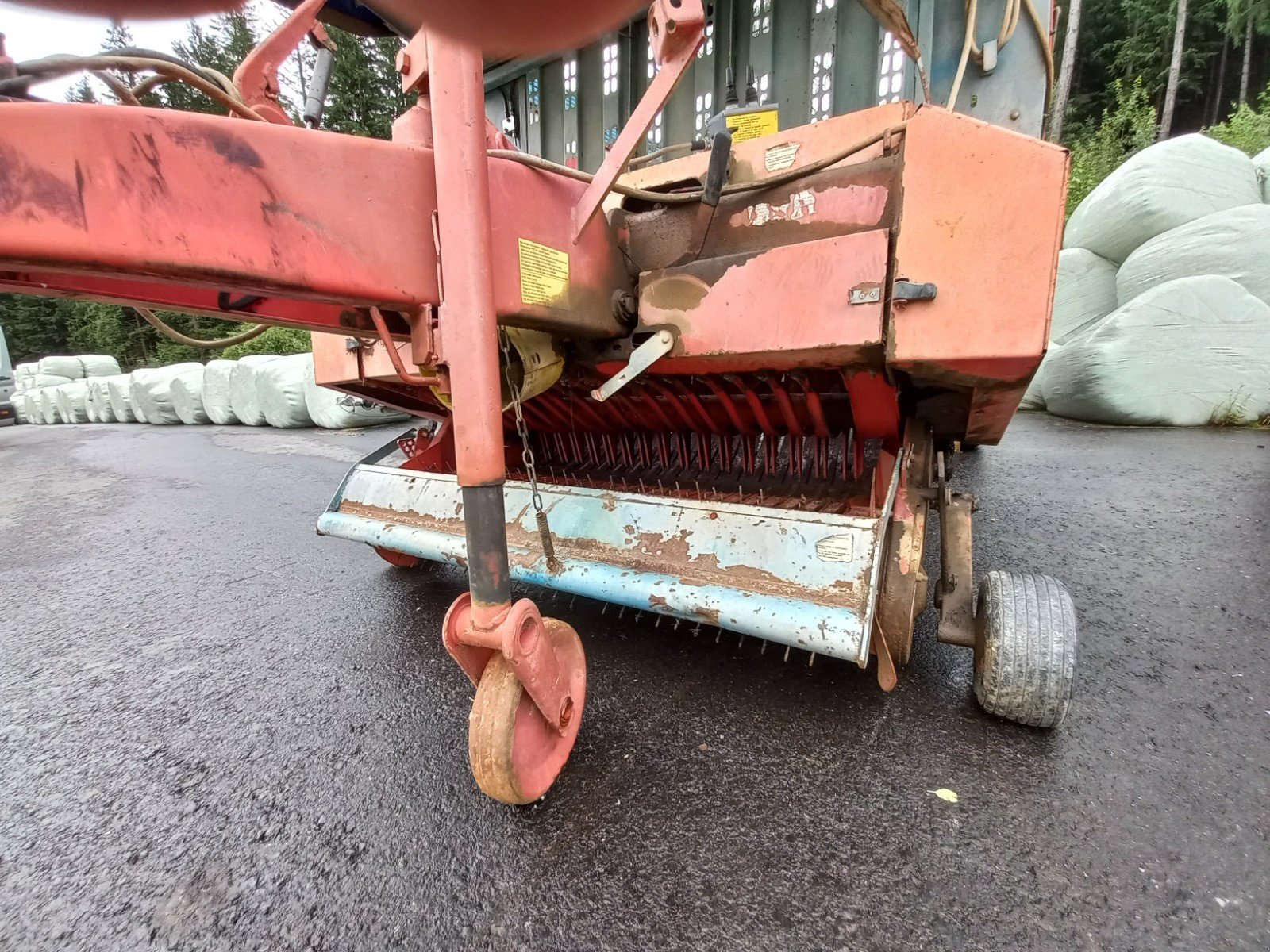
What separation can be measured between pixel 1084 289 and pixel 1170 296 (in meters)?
1.95

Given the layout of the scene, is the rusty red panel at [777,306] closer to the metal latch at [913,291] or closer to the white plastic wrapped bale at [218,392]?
the metal latch at [913,291]

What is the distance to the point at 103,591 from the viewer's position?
2.87m

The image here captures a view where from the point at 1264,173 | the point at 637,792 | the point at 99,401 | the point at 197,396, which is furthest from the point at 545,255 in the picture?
the point at 99,401

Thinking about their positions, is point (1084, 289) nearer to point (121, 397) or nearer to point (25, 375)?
point (121, 397)

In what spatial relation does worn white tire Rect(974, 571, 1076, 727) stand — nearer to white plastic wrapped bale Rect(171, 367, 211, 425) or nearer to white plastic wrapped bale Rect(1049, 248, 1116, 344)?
white plastic wrapped bale Rect(1049, 248, 1116, 344)

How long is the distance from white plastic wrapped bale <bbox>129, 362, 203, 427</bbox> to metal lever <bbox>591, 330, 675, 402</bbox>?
13.6 meters

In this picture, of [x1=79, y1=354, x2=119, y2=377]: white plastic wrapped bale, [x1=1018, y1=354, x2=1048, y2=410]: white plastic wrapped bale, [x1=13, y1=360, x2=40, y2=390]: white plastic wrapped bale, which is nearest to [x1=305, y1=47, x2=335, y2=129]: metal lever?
[x1=1018, y1=354, x2=1048, y2=410]: white plastic wrapped bale

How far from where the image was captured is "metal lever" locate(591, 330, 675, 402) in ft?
5.18

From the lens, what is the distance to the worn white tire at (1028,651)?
4.57 ft

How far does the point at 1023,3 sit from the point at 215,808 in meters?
3.65

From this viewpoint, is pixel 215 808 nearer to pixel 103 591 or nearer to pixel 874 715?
pixel 874 715

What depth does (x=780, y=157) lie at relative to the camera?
5.68 feet

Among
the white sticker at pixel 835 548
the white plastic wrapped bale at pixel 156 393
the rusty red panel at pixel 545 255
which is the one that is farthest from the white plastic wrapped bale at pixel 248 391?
the white sticker at pixel 835 548

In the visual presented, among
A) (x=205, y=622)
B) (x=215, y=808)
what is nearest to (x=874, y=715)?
(x=215, y=808)
